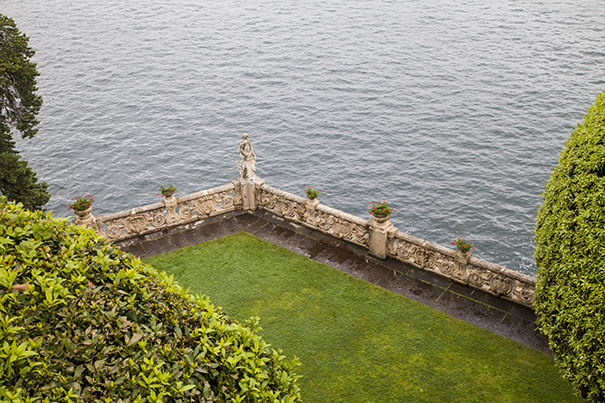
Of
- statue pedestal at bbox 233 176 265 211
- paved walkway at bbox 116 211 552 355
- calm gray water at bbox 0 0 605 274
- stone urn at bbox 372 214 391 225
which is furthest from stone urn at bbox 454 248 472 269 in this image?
calm gray water at bbox 0 0 605 274

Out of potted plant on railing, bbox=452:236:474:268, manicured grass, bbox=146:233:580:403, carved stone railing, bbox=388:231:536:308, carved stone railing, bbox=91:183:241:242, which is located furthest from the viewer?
carved stone railing, bbox=91:183:241:242

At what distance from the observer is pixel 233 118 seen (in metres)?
47.6

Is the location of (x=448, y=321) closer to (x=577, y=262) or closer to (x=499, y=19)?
(x=577, y=262)

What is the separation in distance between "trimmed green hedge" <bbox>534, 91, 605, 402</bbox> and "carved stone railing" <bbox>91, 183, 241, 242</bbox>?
12690 mm

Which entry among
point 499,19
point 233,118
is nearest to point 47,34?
point 233,118

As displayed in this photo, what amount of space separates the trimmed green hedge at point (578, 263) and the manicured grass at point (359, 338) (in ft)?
7.82

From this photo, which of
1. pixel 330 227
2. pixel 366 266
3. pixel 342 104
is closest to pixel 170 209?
pixel 330 227

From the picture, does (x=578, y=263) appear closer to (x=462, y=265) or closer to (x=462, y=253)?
(x=462, y=253)

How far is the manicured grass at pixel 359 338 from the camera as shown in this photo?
13406 millimetres

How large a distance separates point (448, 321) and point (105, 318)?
11.4m

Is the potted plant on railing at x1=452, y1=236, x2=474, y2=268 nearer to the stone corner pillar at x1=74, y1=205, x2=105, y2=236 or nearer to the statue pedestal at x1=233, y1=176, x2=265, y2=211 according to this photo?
the statue pedestal at x1=233, y1=176, x2=265, y2=211

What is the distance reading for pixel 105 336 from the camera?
23.4 ft

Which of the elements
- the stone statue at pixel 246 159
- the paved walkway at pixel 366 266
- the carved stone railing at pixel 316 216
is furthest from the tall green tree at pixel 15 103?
the carved stone railing at pixel 316 216

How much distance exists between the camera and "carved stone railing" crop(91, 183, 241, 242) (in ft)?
64.7
